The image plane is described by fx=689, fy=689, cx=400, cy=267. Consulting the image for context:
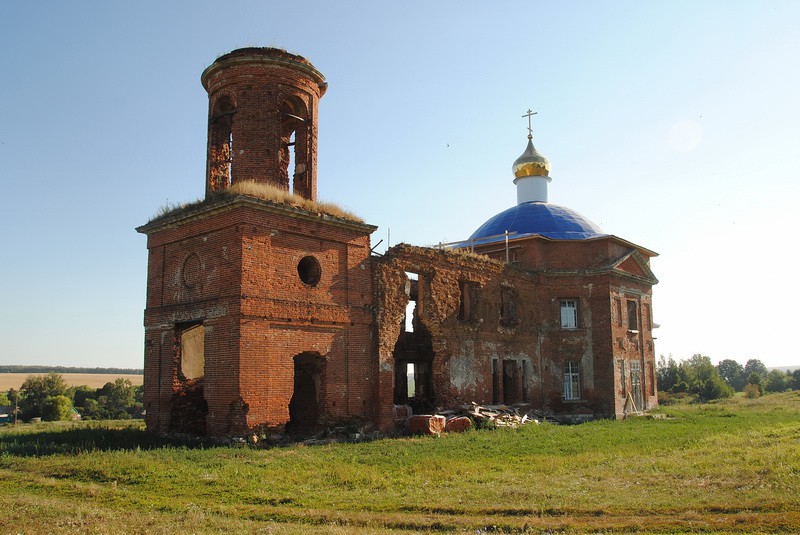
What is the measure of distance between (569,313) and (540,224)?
404 cm

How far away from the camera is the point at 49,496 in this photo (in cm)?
1041

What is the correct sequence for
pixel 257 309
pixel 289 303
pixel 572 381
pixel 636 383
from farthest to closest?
pixel 636 383, pixel 572 381, pixel 289 303, pixel 257 309

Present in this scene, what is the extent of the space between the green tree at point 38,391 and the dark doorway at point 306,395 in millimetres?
23107

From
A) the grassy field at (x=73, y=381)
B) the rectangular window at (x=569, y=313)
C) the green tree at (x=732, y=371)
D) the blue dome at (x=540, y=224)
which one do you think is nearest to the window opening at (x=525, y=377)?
the rectangular window at (x=569, y=313)

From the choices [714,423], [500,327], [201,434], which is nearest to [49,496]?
[201,434]

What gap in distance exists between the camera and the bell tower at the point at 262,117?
719 inches

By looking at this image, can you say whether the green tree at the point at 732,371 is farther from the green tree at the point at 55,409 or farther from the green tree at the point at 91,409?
the green tree at the point at 55,409

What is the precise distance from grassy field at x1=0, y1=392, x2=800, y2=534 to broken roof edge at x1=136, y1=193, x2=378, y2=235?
17.5 feet

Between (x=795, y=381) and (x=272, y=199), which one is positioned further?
(x=795, y=381)

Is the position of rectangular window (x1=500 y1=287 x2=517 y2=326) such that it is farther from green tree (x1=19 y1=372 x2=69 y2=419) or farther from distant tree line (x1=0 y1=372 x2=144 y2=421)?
green tree (x1=19 y1=372 x2=69 y2=419)

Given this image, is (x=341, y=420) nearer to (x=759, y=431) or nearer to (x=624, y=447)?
(x=624, y=447)

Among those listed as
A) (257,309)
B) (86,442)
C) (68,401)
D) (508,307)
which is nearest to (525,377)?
(508,307)

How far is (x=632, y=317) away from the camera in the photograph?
96.6 ft

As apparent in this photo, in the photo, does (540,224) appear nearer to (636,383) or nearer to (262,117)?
(636,383)
